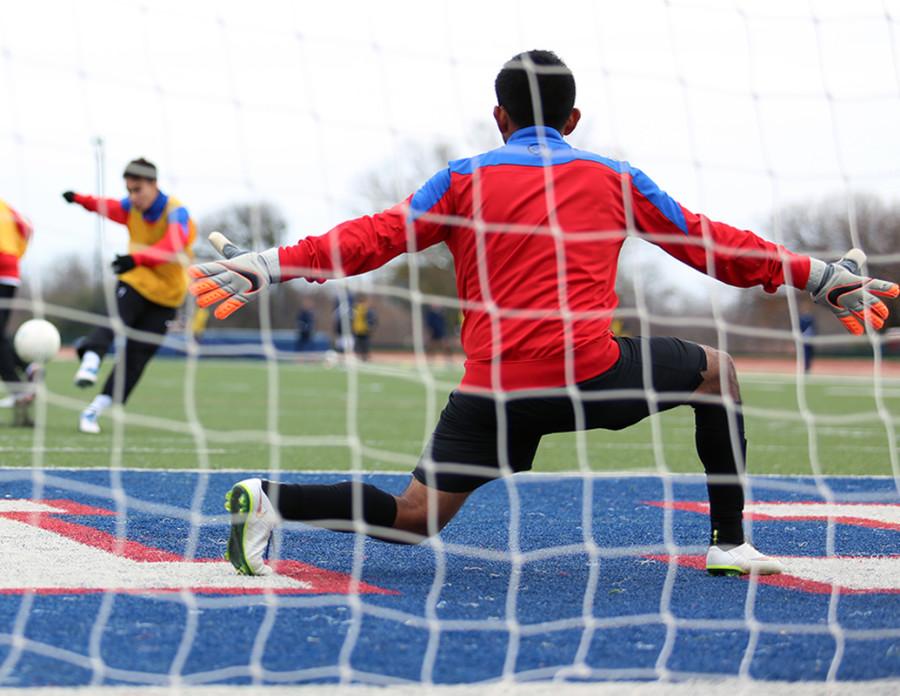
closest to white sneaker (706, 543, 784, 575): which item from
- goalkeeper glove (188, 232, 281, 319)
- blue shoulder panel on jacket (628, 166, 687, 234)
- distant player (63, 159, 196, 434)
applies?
blue shoulder panel on jacket (628, 166, 687, 234)

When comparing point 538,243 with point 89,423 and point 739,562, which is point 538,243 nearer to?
point 739,562

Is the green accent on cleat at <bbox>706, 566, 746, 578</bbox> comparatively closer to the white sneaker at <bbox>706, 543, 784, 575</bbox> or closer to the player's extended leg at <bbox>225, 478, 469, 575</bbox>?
the white sneaker at <bbox>706, 543, 784, 575</bbox>

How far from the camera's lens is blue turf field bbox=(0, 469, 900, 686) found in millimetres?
3025

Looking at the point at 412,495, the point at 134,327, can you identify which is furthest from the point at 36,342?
the point at 412,495

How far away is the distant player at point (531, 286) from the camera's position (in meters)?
3.97

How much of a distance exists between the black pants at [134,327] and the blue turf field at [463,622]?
424 centimetres

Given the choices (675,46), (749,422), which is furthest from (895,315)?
(675,46)

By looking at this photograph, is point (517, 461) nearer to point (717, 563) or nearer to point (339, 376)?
point (717, 563)

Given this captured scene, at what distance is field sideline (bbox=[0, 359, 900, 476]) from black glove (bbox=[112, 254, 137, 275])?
2.57 ft

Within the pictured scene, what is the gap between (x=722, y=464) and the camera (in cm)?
438

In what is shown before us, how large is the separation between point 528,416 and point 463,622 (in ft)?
2.44

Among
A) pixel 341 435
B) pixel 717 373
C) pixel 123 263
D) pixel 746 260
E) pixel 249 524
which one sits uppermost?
pixel 123 263

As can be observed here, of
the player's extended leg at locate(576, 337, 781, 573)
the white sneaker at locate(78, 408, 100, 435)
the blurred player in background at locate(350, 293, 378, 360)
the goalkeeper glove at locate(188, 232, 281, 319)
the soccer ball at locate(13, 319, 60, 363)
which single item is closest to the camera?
the goalkeeper glove at locate(188, 232, 281, 319)

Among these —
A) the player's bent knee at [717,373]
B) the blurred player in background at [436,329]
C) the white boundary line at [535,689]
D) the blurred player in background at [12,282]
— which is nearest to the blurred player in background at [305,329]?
the blurred player in background at [436,329]
